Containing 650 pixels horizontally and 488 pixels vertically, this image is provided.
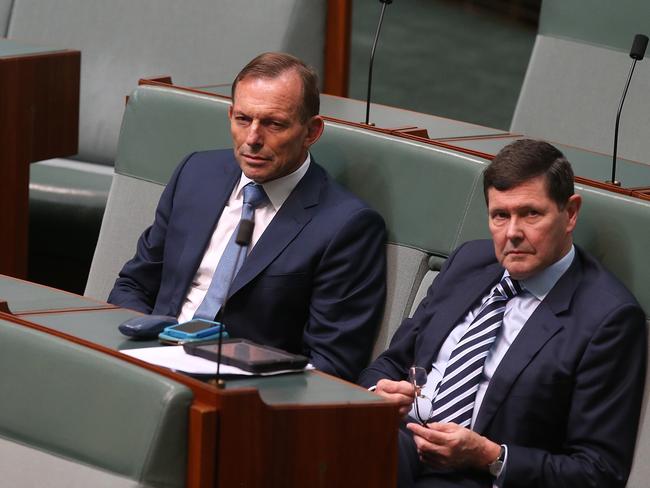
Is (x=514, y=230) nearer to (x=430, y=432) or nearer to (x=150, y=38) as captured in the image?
(x=430, y=432)

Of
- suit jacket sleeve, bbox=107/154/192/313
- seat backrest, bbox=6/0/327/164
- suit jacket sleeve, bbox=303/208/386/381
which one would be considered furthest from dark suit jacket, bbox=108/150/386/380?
seat backrest, bbox=6/0/327/164

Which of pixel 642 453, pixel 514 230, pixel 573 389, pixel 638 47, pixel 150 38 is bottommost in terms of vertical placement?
pixel 642 453

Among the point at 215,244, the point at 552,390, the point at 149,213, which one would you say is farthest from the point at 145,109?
the point at 552,390

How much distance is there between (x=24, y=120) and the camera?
3922 mm

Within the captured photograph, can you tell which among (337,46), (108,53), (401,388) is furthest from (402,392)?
(108,53)

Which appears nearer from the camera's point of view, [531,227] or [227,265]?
[531,227]

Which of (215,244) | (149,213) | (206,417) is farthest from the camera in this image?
(149,213)

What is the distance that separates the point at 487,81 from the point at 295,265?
6499 millimetres

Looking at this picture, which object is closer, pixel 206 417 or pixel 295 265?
pixel 206 417

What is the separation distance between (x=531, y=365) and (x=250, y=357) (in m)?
0.56

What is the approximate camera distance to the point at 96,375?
1.88m

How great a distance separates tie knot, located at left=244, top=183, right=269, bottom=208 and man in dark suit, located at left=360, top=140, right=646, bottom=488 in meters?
0.57

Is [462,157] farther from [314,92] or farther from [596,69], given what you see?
[596,69]

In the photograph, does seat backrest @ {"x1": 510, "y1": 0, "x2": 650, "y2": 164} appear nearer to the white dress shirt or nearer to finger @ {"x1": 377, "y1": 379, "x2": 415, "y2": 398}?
the white dress shirt
